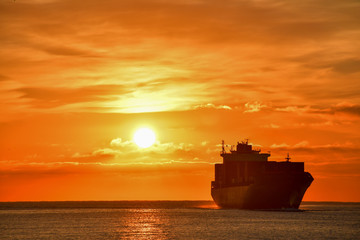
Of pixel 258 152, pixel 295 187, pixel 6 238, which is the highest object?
pixel 258 152

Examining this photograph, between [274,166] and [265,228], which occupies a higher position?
[274,166]

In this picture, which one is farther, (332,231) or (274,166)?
(274,166)

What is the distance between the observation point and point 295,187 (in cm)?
13475

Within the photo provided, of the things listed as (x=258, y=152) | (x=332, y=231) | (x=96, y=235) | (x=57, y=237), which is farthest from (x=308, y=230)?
(x=258, y=152)

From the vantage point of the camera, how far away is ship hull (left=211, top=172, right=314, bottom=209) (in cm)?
13300

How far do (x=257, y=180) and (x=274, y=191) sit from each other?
5.18m

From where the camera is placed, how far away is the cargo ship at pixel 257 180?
438 ft

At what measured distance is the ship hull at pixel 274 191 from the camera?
133m

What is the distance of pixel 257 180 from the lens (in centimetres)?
13375

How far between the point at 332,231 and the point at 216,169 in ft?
276

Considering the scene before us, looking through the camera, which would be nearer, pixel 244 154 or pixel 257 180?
pixel 257 180

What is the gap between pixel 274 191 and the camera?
444 ft

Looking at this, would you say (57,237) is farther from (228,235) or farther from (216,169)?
(216,169)

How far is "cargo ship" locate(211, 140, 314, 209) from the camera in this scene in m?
134
